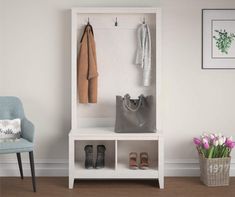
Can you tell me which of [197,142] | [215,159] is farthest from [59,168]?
[215,159]

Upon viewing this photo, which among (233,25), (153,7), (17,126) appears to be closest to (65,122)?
(17,126)

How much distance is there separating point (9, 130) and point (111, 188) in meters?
1.12

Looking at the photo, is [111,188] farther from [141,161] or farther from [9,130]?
[9,130]

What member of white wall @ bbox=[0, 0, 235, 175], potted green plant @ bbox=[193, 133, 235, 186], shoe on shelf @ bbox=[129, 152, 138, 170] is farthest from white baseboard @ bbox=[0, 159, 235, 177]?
shoe on shelf @ bbox=[129, 152, 138, 170]

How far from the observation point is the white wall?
13.1ft

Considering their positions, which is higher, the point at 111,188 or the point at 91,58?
the point at 91,58

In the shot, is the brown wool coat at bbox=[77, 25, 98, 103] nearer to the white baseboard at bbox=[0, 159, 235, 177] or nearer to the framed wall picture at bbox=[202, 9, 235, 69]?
the white baseboard at bbox=[0, 159, 235, 177]

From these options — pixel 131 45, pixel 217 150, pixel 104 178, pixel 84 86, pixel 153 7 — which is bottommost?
pixel 104 178

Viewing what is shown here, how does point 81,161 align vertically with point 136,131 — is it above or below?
below

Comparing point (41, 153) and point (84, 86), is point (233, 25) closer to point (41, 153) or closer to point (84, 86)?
point (84, 86)

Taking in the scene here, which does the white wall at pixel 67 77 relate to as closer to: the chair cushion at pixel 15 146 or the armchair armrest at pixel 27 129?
the armchair armrest at pixel 27 129

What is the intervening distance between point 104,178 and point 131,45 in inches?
54.1

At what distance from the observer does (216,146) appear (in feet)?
12.2

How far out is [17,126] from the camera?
374 cm
